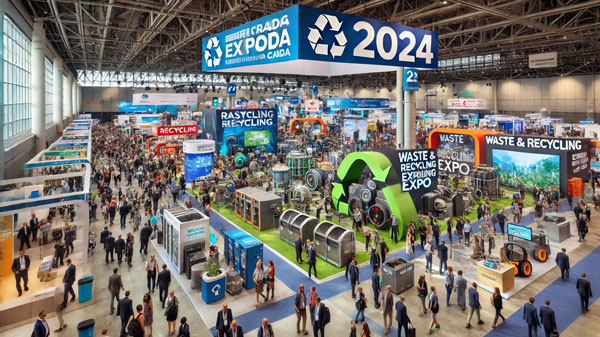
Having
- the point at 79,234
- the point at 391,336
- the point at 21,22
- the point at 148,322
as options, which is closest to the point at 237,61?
the point at 148,322

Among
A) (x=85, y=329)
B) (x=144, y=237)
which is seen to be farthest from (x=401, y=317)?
(x=144, y=237)

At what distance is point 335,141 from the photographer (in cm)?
3547

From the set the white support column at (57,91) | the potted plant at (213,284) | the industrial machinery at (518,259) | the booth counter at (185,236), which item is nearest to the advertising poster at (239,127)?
the white support column at (57,91)

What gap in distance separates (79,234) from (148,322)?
411 centimetres

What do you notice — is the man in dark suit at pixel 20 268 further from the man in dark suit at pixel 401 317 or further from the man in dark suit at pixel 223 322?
the man in dark suit at pixel 401 317

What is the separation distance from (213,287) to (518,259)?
830 cm

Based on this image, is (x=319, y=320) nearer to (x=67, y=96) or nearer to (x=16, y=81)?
(x=16, y=81)

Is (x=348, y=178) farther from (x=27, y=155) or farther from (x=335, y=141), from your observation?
(x=335, y=141)

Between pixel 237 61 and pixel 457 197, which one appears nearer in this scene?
pixel 237 61

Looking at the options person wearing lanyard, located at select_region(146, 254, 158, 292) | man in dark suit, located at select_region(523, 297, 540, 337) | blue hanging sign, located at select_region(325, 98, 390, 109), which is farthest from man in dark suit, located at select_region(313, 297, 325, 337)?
blue hanging sign, located at select_region(325, 98, 390, 109)

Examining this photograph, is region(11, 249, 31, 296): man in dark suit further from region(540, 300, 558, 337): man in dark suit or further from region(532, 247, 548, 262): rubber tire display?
region(532, 247, 548, 262): rubber tire display

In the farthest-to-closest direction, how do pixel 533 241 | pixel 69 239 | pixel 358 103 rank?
1. pixel 358 103
2. pixel 533 241
3. pixel 69 239

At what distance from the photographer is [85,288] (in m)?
8.33

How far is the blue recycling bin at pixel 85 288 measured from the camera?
827 centimetres
